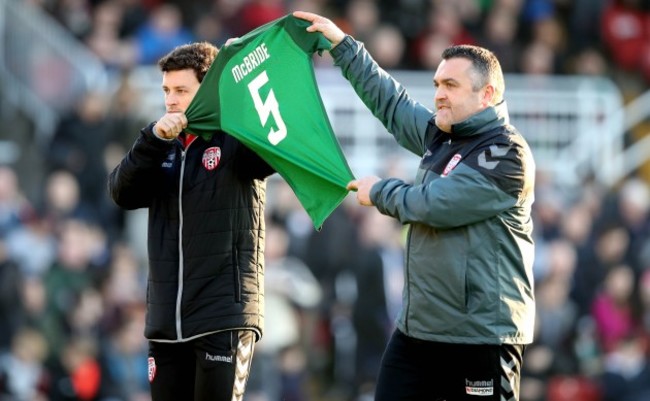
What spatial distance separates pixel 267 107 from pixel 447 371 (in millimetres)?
1607

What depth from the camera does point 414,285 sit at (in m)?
7.09

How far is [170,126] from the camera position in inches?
283

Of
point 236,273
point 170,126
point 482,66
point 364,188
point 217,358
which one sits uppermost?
point 482,66

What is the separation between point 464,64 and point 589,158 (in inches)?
405

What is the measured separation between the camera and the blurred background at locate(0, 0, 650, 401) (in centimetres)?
1277

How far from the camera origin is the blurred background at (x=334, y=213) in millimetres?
12773

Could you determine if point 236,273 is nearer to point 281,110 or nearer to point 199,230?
point 199,230

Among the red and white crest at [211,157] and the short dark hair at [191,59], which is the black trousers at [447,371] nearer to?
the red and white crest at [211,157]

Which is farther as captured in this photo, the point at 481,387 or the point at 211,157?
the point at 211,157

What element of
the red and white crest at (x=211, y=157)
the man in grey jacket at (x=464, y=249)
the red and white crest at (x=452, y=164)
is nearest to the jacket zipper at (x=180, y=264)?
the red and white crest at (x=211, y=157)

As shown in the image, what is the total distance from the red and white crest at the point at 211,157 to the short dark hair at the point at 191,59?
1.20 feet

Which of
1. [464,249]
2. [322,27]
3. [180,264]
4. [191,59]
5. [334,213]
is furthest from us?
[334,213]

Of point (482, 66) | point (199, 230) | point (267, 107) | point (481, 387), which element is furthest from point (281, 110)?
point (481, 387)

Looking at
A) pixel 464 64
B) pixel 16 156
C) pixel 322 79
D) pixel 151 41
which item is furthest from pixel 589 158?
pixel 464 64
